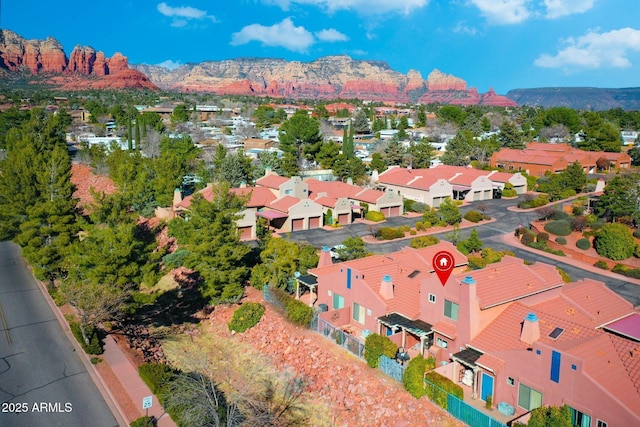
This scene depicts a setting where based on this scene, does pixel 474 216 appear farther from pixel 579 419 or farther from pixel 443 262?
pixel 579 419

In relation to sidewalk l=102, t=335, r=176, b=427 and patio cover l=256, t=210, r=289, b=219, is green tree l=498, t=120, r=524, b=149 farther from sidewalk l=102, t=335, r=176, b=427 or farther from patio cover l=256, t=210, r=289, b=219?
sidewalk l=102, t=335, r=176, b=427

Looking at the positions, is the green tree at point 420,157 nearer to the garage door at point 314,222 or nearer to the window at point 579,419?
the garage door at point 314,222

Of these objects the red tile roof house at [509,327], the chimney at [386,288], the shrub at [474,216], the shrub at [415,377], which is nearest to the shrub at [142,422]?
the shrub at [415,377]

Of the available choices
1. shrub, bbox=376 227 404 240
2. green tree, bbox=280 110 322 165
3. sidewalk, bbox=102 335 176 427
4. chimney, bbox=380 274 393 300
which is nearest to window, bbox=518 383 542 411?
chimney, bbox=380 274 393 300

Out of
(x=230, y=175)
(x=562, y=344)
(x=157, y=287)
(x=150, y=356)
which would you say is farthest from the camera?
(x=230, y=175)

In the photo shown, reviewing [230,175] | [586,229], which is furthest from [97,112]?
[586,229]

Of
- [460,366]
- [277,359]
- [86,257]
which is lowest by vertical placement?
[277,359]

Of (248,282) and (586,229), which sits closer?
(248,282)

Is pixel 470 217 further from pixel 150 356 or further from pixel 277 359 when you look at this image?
pixel 150 356
